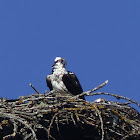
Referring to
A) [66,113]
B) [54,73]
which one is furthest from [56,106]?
[54,73]

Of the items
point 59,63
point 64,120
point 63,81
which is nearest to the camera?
point 64,120

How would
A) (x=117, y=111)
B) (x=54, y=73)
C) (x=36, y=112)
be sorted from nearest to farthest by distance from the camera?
(x=36, y=112)
(x=117, y=111)
(x=54, y=73)

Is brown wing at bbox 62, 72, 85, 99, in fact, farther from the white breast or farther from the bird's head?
the bird's head

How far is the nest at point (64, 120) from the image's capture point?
7379 millimetres

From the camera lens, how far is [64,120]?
757cm

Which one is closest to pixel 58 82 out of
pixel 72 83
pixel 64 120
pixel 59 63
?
pixel 72 83

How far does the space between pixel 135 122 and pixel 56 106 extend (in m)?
1.15

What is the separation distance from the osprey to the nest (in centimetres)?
172

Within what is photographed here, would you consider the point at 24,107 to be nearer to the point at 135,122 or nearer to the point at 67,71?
the point at 135,122

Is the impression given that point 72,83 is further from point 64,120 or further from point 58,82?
point 64,120

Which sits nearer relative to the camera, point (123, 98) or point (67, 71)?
point (123, 98)

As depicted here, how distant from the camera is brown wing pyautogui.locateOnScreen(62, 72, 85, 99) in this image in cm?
977

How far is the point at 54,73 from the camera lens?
392 inches

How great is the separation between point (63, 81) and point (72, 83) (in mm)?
164
